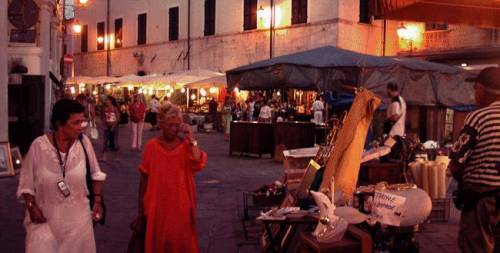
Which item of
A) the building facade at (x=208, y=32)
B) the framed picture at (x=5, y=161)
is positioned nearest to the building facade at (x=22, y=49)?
the framed picture at (x=5, y=161)

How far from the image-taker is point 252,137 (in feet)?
54.3

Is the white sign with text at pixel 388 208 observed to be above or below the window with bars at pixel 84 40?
below

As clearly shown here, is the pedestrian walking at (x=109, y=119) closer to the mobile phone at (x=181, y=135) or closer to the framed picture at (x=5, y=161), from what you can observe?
the framed picture at (x=5, y=161)

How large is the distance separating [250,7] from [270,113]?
10.8m

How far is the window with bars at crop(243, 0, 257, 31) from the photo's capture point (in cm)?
3300

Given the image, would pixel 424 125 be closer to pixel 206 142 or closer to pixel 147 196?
pixel 206 142

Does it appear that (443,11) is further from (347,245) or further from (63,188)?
(63,188)

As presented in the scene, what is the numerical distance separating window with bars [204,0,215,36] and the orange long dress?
3101 cm

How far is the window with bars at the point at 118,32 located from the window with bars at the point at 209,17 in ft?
31.5

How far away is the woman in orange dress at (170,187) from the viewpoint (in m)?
4.95

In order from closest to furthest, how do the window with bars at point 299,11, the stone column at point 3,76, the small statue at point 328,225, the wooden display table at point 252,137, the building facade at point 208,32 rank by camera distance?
the small statue at point 328,225
the stone column at point 3,76
the wooden display table at point 252,137
the building facade at point 208,32
the window with bars at point 299,11

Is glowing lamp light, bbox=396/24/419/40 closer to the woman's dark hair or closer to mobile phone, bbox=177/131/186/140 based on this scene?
mobile phone, bbox=177/131/186/140

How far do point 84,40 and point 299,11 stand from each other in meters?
21.9

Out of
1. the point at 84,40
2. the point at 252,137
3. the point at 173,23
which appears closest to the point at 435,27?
the point at 252,137
